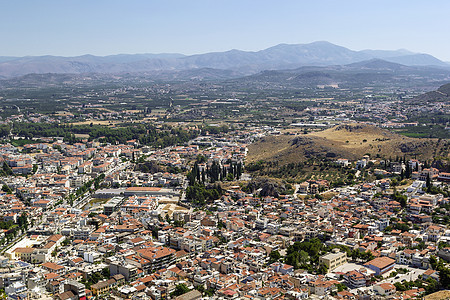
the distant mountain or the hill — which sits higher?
the hill

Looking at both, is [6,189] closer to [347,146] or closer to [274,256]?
[274,256]

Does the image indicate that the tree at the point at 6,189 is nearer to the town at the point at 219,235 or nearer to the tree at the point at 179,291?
the town at the point at 219,235

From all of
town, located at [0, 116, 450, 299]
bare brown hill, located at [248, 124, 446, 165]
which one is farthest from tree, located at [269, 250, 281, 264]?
bare brown hill, located at [248, 124, 446, 165]

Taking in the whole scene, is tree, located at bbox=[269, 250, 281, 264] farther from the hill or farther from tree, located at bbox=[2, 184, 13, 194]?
the hill

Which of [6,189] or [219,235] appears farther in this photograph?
[6,189]

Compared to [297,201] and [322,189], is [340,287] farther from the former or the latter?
[322,189]

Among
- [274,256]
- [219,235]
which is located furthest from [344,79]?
[274,256]

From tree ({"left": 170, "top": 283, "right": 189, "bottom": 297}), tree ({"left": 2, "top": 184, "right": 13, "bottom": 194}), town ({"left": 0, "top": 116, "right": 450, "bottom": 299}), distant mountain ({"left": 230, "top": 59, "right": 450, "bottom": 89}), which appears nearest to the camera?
tree ({"left": 170, "top": 283, "right": 189, "bottom": 297})

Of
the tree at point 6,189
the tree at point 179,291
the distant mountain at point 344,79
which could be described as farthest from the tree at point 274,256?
the distant mountain at point 344,79

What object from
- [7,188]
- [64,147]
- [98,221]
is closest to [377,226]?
[98,221]
